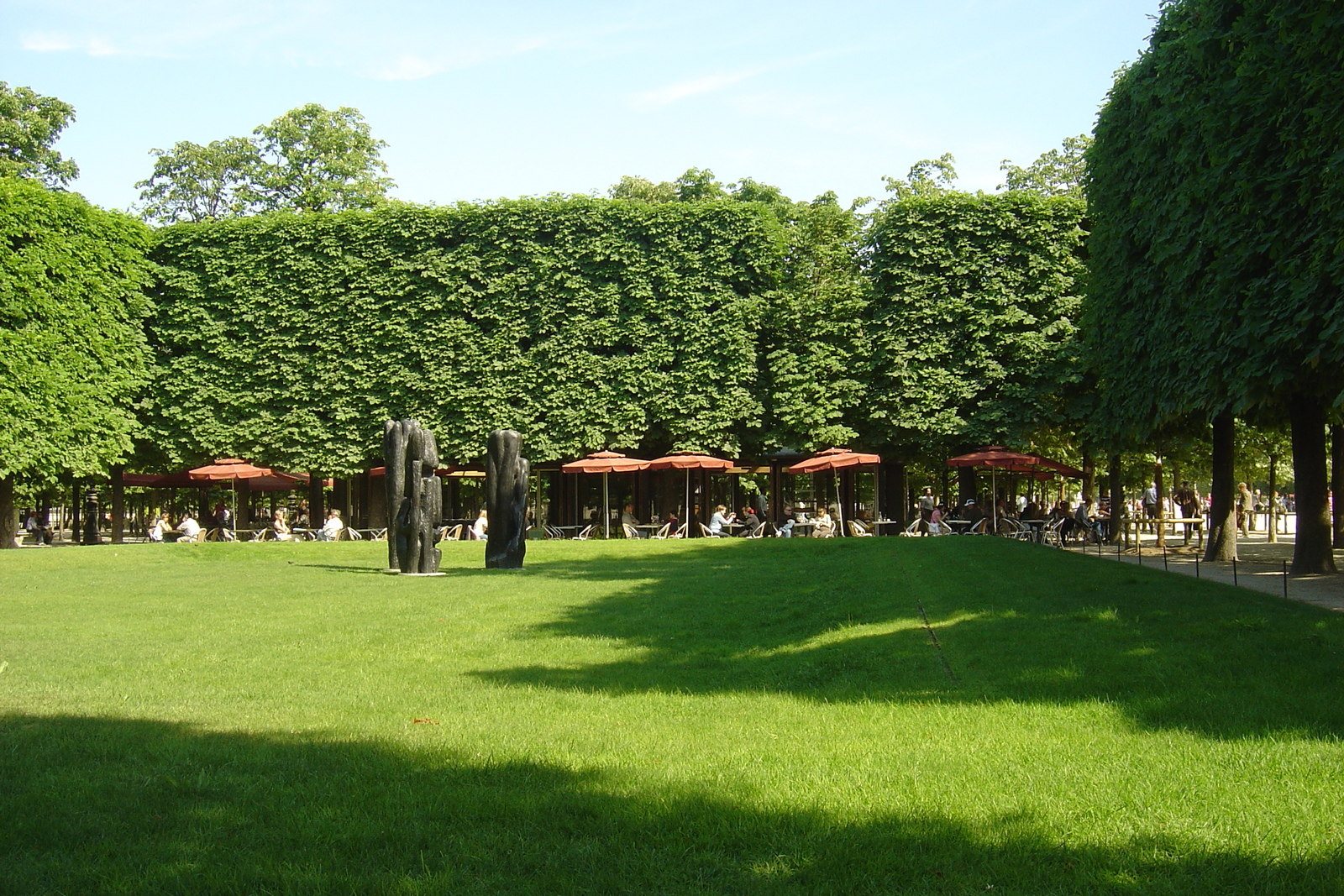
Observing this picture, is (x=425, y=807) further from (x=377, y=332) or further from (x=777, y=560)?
(x=377, y=332)

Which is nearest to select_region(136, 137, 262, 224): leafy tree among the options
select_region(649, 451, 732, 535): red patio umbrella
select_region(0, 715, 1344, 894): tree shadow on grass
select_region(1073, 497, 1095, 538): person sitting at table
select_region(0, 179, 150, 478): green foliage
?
select_region(0, 179, 150, 478): green foliage

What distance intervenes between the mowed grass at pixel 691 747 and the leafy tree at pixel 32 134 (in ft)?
96.7

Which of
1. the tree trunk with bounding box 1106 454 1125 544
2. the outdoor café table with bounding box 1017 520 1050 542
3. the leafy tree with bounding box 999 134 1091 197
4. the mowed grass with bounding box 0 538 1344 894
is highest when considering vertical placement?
the leafy tree with bounding box 999 134 1091 197

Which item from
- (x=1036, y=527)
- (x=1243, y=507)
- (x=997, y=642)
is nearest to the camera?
(x=997, y=642)

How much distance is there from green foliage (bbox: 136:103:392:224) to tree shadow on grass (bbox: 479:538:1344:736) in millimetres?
31080

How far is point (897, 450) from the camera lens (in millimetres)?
33219

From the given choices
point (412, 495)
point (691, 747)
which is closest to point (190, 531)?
point (412, 495)

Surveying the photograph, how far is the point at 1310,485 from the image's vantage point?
16.2 m

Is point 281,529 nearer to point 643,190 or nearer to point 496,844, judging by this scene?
point 643,190

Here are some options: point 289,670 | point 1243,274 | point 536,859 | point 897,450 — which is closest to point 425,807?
point 536,859

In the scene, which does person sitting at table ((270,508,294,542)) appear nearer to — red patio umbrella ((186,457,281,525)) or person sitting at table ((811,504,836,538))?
red patio umbrella ((186,457,281,525))

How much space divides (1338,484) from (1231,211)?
1036 centimetres

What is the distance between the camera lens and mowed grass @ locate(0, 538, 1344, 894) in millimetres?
4043

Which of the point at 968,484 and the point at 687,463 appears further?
the point at 968,484
